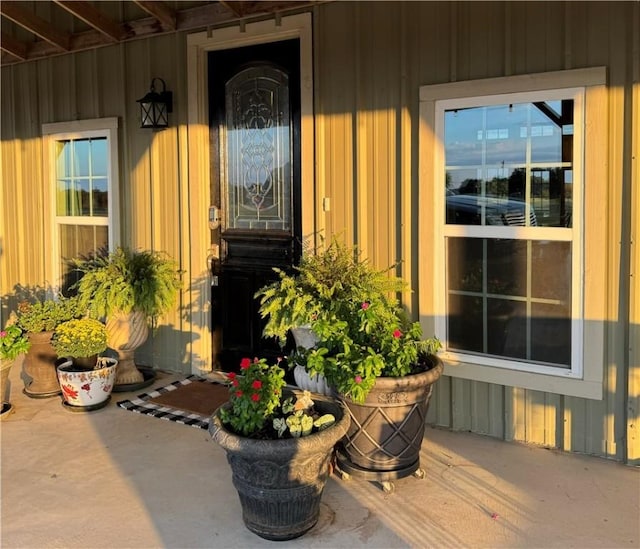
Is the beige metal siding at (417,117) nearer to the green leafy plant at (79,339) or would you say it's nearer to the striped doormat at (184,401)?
the striped doormat at (184,401)

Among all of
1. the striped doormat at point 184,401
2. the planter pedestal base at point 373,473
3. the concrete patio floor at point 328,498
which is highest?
the striped doormat at point 184,401

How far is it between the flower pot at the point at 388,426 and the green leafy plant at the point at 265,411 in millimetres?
298

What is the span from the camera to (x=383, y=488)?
8.98ft

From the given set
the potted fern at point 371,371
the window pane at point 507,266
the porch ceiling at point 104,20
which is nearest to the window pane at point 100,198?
the porch ceiling at point 104,20

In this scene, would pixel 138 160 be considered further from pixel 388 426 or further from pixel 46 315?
pixel 388 426

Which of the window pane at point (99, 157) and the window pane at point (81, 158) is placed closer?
the window pane at point (99, 157)

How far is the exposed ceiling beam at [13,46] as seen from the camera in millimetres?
4949

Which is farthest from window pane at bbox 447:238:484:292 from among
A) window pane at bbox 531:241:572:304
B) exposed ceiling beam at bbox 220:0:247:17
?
exposed ceiling beam at bbox 220:0:247:17

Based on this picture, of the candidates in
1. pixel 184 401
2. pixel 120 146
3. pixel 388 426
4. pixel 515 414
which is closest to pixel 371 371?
pixel 388 426

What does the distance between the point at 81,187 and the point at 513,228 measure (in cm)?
362

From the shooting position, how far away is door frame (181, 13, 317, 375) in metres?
3.82

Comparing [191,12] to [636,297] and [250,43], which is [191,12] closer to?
[250,43]

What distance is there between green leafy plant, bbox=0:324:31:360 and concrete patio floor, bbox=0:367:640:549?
0.51 m

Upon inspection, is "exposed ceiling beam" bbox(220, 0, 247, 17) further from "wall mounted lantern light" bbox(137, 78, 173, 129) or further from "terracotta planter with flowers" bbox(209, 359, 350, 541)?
"terracotta planter with flowers" bbox(209, 359, 350, 541)
